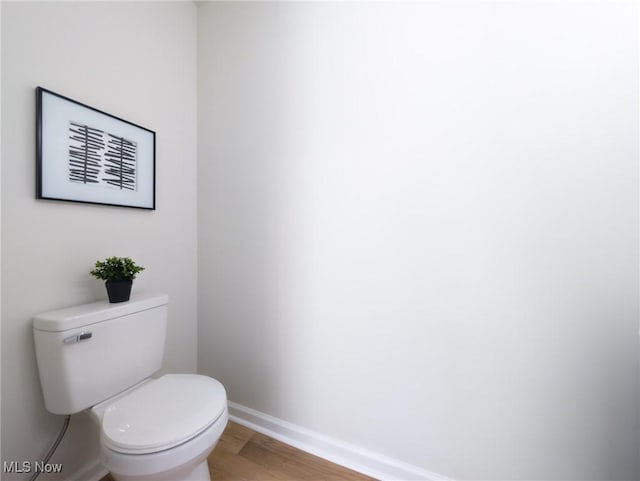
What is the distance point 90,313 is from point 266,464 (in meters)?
0.99

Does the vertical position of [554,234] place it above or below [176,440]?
above

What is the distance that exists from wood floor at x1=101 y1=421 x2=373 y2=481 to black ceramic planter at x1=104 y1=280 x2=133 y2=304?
797 millimetres

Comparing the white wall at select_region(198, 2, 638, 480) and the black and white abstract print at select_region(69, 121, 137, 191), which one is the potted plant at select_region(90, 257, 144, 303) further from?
the white wall at select_region(198, 2, 638, 480)

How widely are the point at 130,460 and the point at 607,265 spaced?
1.57 m

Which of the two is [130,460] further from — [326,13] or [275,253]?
[326,13]

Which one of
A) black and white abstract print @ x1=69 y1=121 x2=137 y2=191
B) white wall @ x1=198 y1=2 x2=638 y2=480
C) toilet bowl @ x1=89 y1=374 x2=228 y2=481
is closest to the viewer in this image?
toilet bowl @ x1=89 y1=374 x2=228 y2=481

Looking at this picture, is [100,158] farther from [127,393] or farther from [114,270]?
[127,393]

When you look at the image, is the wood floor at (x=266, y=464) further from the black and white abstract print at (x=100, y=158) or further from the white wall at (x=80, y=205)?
the black and white abstract print at (x=100, y=158)

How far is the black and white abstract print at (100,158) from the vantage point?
99 centimetres

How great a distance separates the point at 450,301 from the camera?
100 centimetres

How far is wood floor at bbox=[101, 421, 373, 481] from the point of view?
1100 mm

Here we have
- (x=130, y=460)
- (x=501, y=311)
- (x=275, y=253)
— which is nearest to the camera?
(x=130, y=460)

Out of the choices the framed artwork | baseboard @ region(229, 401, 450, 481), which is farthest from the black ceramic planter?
baseboard @ region(229, 401, 450, 481)

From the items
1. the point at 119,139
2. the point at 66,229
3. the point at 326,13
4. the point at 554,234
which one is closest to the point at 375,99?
the point at 326,13
